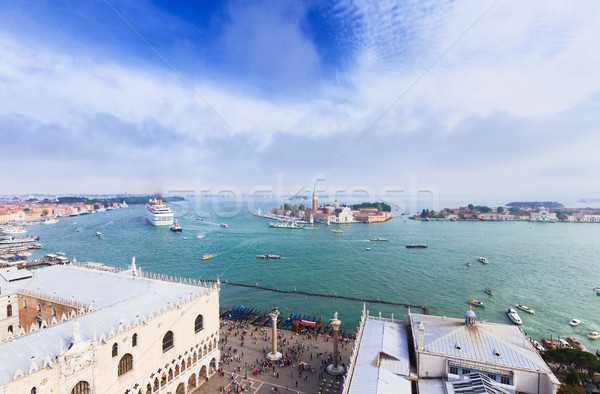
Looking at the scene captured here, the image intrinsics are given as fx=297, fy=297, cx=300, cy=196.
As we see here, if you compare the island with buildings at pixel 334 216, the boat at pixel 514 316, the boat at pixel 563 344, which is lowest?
the boat at pixel 563 344

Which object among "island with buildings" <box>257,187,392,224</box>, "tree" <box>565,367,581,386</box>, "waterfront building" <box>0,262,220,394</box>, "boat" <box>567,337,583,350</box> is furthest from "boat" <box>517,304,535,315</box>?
"island with buildings" <box>257,187,392,224</box>

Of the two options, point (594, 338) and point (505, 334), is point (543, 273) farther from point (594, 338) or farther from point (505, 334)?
point (505, 334)

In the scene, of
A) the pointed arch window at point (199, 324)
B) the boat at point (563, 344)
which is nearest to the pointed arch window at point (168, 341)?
the pointed arch window at point (199, 324)

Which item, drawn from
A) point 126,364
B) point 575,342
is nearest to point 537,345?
point 575,342

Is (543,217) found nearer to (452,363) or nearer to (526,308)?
(526,308)

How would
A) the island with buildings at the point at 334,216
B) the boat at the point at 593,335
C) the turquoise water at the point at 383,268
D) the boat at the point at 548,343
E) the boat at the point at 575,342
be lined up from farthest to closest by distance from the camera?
the island with buildings at the point at 334,216
the turquoise water at the point at 383,268
the boat at the point at 593,335
the boat at the point at 575,342
the boat at the point at 548,343

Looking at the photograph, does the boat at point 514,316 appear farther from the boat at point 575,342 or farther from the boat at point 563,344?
the boat at point 563,344

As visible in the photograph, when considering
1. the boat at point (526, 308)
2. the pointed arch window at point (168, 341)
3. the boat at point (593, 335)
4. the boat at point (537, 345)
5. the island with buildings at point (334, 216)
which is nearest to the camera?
the pointed arch window at point (168, 341)
